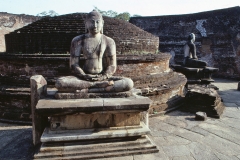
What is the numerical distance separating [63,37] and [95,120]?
3090mm

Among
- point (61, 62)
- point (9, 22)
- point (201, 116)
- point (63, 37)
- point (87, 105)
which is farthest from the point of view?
point (9, 22)

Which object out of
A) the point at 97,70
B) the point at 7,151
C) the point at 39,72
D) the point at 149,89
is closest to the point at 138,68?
the point at 149,89

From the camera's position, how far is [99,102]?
2.87 meters

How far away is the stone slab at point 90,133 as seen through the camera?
9.09 feet

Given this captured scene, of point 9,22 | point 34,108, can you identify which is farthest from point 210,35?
point 9,22

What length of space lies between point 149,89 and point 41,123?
8.72 ft

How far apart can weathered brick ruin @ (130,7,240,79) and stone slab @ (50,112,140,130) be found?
24.4 ft

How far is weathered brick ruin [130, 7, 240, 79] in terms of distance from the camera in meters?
11.0

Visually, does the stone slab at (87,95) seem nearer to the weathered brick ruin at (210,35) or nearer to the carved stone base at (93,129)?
the carved stone base at (93,129)

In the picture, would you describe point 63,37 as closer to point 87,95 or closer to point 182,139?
point 87,95

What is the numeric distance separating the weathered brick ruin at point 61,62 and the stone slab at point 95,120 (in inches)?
71.8

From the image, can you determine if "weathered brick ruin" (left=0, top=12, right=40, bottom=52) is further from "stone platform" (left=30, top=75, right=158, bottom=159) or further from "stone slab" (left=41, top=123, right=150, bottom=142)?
"stone slab" (left=41, top=123, right=150, bottom=142)

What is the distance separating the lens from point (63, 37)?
5.30m

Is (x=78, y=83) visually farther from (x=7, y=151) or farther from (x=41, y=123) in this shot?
(x=7, y=151)
